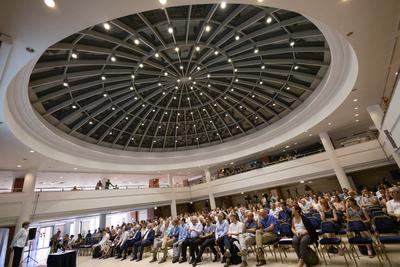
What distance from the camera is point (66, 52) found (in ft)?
29.9

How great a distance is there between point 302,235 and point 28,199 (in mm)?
15636

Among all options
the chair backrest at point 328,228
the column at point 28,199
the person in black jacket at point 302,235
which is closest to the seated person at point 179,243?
the person in black jacket at point 302,235

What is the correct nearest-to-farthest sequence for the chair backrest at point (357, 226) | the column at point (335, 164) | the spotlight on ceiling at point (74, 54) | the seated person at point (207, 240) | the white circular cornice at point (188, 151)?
the chair backrest at point (357, 226) → the seated person at point (207, 240) → the white circular cornice at point (188, 151) → the spotlight on ceiling at point (74, 54) → the column at point (335, 164)

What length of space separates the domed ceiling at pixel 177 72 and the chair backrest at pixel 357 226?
7.67 meters

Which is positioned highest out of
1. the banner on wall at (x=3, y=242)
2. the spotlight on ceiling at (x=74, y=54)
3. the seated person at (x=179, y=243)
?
the spotlight on ceiling at (x=74, y=54)

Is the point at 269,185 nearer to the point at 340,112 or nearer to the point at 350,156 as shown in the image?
the point at 350,156

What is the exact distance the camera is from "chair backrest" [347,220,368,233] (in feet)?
16.2

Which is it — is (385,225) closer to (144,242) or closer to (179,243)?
(179,243)

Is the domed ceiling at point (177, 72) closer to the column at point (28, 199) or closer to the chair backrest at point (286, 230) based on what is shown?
the column at point (28, 199)

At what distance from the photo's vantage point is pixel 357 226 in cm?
503

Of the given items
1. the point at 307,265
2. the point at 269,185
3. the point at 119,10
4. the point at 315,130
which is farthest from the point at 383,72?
the point at 269,185

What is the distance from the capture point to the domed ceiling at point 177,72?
8.98 meters

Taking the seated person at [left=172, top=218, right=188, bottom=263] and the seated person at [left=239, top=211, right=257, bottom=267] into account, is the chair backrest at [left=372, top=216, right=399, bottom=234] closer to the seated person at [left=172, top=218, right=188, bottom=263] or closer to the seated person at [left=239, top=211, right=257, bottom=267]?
the seated person at [left=239, top=211, right=257, bottom=267]

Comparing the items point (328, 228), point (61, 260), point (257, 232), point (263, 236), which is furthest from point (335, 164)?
point (61, 260)
